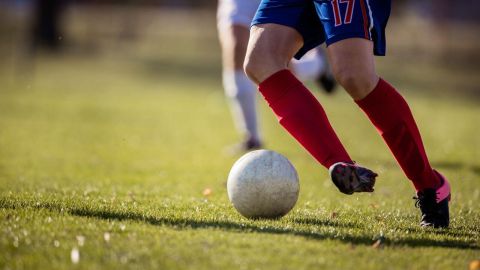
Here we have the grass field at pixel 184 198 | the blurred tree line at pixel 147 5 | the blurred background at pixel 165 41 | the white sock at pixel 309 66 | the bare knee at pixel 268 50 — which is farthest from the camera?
the blurred tree line at pixel 147 5

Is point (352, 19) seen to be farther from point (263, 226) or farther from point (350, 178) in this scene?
point (263, 226)

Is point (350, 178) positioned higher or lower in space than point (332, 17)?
lower

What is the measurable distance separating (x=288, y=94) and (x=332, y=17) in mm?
567

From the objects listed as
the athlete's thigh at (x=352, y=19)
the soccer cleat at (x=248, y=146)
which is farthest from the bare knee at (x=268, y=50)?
the soccer cleat at (x=248, y=146)

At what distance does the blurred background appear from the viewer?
26.7 meters

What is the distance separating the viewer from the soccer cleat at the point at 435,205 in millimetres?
4680

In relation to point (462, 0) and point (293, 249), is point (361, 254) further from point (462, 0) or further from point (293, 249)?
point (462, 0)

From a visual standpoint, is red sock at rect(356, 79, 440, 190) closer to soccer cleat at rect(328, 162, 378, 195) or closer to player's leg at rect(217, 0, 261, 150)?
soccer cleat at rect(328, 162, 378, 195)

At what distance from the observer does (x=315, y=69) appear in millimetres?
10133

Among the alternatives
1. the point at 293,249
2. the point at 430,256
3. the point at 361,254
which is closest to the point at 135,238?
the point at 293,249

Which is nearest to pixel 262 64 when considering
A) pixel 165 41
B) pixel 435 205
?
pixel 435 205

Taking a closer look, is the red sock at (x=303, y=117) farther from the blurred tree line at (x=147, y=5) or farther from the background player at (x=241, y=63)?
the blurred tree line at (x=147, y=5)

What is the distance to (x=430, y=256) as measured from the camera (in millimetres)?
3873

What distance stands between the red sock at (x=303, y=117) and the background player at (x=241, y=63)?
336 cm
